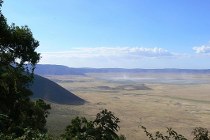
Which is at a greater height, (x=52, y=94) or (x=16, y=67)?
(x=16, y=67)

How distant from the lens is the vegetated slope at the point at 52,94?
12424 cm

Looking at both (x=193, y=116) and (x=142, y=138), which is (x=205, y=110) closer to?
(x=193, y=116)

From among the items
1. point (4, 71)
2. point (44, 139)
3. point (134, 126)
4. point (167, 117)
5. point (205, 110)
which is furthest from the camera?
point (205, 110)

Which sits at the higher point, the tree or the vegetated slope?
the tree

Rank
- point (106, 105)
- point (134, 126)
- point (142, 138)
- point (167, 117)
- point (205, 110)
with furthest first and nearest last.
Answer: point (106, 105), point (205, 110), point (167, 117), point (134, 126), point (142, 138)

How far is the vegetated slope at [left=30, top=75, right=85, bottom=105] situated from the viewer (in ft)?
408

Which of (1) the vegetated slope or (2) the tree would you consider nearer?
(2) the tree

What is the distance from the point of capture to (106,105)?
120875 mm

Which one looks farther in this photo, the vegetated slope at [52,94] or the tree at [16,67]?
the vegetated slope at [52,94]

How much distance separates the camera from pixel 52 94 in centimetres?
12912

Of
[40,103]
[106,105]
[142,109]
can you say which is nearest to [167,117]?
[142,109]

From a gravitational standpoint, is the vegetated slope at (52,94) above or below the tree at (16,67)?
below

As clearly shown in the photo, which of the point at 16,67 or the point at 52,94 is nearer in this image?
the point at 16,67

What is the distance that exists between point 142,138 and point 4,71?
4737 cm
